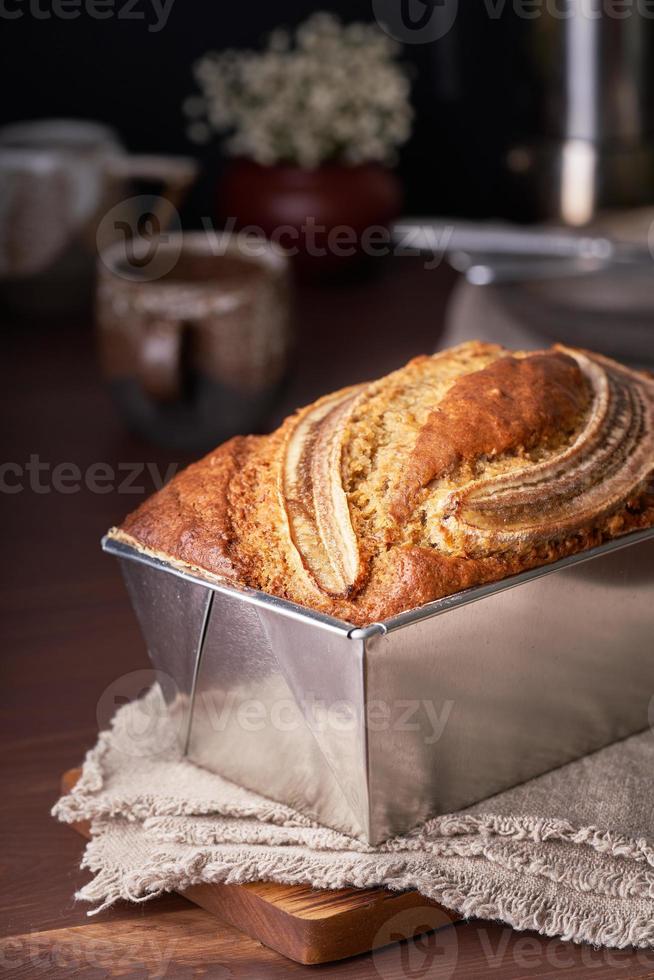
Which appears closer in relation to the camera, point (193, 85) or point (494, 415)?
point (494, 415)

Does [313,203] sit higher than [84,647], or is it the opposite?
[313,203]

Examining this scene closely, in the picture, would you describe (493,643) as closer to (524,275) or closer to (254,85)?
(524,275)

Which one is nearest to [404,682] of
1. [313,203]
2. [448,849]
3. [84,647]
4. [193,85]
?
[448,849]

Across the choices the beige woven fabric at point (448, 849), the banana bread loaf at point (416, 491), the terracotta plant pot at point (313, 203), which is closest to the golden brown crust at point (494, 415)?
the banana bread loaf at point (416, 491)

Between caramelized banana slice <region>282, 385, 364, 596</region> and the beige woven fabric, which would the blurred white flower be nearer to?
caramelized banana slice <region>282, 385, 364, 596</region>

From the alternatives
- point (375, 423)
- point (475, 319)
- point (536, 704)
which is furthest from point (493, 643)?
point (475, 319)

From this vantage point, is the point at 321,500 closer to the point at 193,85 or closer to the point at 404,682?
the point at 404,682

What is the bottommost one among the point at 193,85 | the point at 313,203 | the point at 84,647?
the point at 84,647
